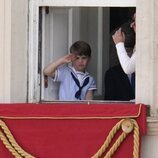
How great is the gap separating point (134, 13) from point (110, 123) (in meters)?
0.90

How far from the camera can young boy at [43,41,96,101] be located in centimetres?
579

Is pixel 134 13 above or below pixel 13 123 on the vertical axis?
above

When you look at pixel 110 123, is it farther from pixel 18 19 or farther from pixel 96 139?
pixel 18 19

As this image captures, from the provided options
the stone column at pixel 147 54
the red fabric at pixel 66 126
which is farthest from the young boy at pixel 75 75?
the stone column at pixel 147 54

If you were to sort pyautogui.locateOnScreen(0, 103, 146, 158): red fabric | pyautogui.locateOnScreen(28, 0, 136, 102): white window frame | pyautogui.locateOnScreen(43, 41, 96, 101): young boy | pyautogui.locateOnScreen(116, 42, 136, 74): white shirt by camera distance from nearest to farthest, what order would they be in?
pyautogui.locateOnScreen(0, 103, 146, 158): red fabric, pyautogui.locateOnScreen(116, 42, 136, 74): white shirt, pyautogui.locateOnScreen(28, 0, 136, 102): white window frame, pyautogui.locateOnScreen(43, 41, 96, 101): young boy

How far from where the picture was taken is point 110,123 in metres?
5.36

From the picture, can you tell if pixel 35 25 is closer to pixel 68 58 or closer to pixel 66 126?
pixel 68 58

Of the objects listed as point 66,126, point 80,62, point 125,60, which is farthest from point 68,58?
point 66,126

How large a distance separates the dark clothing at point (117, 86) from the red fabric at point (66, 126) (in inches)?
14.9

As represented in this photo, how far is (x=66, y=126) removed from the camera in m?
5.40

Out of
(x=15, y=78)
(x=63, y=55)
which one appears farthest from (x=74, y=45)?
(x=15, y=78)

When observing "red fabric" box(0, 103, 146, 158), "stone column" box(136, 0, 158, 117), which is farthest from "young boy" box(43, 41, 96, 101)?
"stone column" box(136, 0, 158, 117)

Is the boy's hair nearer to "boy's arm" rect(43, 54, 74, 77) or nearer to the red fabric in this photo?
"boy's arm" rect(43, 54, 74, 77)

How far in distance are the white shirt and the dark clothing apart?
0.17 meters
